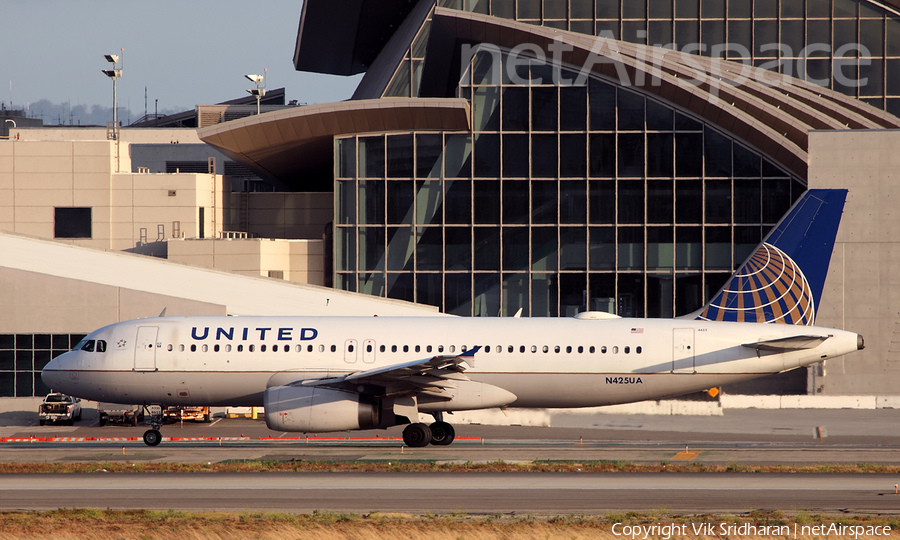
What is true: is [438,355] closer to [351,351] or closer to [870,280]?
[351,351]

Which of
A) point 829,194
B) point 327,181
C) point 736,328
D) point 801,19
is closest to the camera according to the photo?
point 736,328

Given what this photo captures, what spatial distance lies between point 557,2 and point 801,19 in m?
15.0

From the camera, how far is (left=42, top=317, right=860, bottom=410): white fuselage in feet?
99.5

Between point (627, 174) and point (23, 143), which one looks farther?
point (23, 143)

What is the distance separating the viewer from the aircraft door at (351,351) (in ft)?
100

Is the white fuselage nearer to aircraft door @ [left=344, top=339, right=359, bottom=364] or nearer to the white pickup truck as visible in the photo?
aircraft door @ [left=344, top=339, right=359, bottom=364]

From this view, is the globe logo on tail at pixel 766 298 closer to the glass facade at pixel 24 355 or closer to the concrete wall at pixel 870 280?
the concrete wall at pixel 870 280

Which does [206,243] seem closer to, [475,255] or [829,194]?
[475,255]

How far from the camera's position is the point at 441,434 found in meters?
31.3

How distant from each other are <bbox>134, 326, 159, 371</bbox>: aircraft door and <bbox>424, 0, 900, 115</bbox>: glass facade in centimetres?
3267

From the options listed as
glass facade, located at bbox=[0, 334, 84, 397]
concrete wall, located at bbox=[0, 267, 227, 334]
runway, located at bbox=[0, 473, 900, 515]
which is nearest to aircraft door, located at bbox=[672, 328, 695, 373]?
runway, located at bbox=[0, 473, 900, 515]

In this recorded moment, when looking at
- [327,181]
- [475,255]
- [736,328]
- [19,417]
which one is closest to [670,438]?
[736,328]

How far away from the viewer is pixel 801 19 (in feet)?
188

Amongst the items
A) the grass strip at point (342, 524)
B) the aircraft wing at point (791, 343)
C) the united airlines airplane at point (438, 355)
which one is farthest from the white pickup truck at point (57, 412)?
the aircraft wing at point (791, 343)
